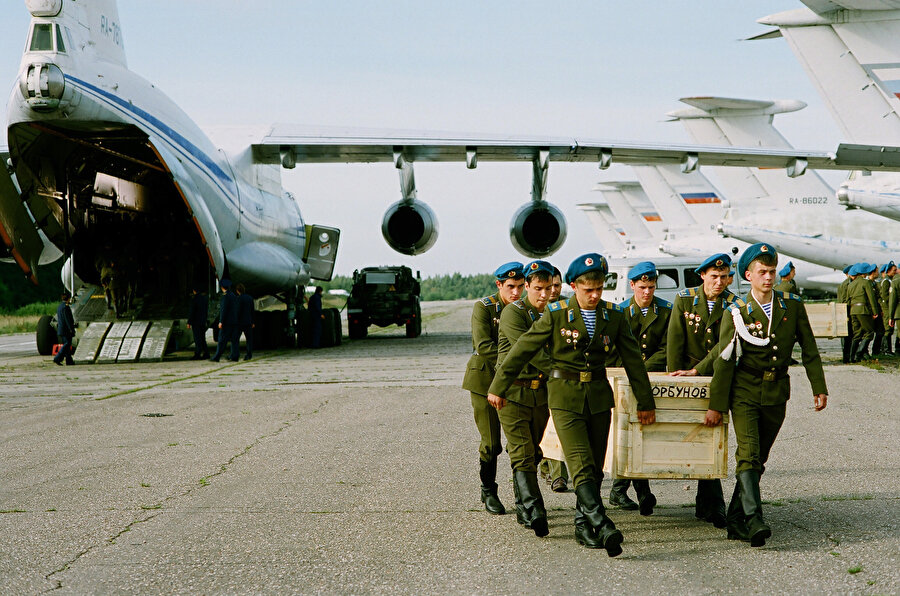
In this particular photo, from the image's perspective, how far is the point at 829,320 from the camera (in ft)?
49.5

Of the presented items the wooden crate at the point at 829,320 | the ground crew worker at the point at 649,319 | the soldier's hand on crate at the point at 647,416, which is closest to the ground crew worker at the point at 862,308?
the wooden crate at the point at 829,320

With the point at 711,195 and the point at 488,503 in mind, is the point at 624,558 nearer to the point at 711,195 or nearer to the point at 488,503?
the point at 488,503

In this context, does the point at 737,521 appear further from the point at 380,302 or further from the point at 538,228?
the point at 380,302

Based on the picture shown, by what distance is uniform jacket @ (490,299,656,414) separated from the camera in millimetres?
4980

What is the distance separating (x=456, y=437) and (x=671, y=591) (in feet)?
14.4

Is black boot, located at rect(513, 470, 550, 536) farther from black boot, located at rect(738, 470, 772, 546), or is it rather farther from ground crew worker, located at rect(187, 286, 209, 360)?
ground crew worker, located at rect(187, 286, 209, 360)

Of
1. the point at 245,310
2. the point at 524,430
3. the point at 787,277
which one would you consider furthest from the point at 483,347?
the point at 245,310

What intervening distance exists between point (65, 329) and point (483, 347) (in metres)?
12.9

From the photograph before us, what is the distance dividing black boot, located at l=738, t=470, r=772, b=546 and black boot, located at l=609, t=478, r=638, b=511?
0.95m

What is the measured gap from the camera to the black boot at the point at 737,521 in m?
4.89

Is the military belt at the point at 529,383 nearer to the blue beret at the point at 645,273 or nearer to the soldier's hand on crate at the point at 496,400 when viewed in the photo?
the soldier's hand on crate at the point at 496,400

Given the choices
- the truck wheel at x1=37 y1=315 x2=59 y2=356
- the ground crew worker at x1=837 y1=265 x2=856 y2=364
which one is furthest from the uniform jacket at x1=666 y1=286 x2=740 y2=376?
the truck wheel at x1=37 y1=315 x2=59 y2=356

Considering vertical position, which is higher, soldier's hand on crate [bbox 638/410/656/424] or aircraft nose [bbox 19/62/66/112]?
aircraft nose [bbox 19/62/66/112]

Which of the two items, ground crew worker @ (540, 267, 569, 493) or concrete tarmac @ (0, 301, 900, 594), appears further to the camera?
ground crew worker @ (540, 267, 569, 493)
